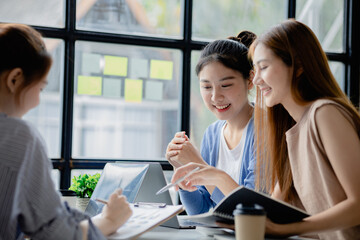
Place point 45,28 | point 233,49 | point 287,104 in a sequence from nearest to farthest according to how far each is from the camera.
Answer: point 287,104 → point 233,49 → point 45,28

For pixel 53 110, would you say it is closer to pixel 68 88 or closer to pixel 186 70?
pixel 68 88

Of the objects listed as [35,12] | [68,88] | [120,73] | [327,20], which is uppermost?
[327,20]

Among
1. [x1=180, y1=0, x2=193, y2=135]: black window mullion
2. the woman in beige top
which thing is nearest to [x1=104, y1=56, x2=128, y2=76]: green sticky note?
[x1=180, y1=0, x2=193, y2=135]: black window mullion

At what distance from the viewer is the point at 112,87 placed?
9.01 feet

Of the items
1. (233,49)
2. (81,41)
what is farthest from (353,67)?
(81,41)

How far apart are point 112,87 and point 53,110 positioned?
365 millimetres

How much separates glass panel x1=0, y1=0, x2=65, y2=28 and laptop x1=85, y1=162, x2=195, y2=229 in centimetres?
135

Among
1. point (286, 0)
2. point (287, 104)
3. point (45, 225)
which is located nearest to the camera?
point (45, 225)

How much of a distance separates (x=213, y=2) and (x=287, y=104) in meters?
1.70

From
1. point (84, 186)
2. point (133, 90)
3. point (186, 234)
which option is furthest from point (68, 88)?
point (186, 234)

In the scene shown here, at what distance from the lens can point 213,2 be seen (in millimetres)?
2945

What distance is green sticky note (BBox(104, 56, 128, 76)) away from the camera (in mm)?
2736

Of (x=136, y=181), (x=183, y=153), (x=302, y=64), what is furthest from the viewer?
(x=183, y=153)

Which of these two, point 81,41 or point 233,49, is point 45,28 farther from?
point 233,49
